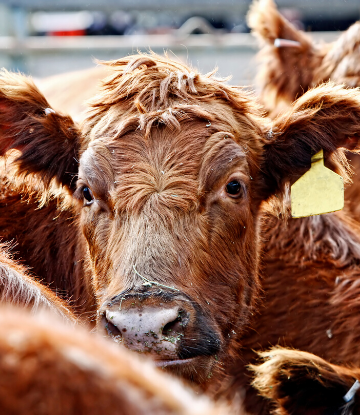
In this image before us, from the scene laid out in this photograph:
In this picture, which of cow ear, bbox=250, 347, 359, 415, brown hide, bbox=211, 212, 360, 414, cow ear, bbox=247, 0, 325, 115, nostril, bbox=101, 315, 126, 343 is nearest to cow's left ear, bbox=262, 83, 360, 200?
brown hide, bbox=211, 212, 360, 414

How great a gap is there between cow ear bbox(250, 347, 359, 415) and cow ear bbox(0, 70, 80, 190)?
1457 millimetres

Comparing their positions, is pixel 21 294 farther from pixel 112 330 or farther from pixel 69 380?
pixel 69 380

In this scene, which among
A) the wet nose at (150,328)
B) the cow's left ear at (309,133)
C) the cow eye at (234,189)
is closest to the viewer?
the wet nose at (150,328)

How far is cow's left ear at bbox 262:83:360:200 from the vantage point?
3.04 m

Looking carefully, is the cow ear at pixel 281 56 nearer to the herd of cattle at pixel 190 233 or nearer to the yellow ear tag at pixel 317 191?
the herd of cattle at pixel 190 233

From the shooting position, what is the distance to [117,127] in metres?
2.87

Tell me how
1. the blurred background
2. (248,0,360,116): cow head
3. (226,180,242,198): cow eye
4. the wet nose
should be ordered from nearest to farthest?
the wet nose → (226,180,242,198): cow eye → (248,0,360,116): cow head → the blurred background

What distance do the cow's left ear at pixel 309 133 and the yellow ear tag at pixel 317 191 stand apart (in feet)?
0.13

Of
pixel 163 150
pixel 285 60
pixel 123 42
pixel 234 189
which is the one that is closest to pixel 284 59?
pixel 285 60

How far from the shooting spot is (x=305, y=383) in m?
2.84

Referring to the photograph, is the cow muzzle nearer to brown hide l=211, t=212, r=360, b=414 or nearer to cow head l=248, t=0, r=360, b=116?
brown hide l=211, t=212, r=360, b=414

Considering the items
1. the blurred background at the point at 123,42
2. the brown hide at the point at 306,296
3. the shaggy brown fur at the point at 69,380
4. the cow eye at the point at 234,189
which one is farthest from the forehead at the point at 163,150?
the blurred background at the point at 123,42

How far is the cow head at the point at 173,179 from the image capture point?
7.77 ft

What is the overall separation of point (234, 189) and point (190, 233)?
0.37 meters
